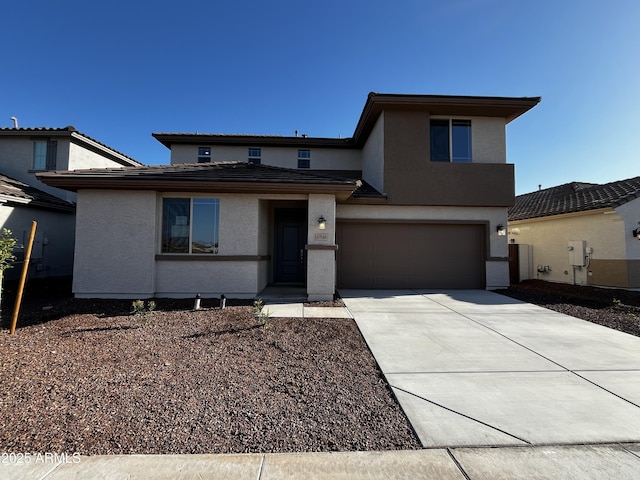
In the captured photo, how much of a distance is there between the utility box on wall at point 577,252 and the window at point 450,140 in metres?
5.52

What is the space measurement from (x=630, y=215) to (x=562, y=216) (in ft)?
6.93

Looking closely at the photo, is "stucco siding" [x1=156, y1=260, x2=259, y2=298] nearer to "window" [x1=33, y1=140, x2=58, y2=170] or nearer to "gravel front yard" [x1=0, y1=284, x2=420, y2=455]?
"gravel front yard" [x1=0, y1=284, x2=420, y2=455]

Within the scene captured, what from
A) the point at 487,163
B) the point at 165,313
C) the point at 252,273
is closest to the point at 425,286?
the point at 487,163

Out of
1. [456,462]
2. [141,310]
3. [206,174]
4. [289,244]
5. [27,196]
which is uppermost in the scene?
[206,174]

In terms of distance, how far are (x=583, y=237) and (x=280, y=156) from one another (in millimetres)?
12539

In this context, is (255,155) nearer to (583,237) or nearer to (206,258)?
(206,258)

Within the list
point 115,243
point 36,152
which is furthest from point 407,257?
point 36,152

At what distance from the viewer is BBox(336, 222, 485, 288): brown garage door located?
10.4m

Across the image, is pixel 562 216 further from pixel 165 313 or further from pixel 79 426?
pixel 79 426

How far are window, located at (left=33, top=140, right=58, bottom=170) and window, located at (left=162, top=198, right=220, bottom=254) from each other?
26.9 feet

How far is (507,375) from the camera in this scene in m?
3.97

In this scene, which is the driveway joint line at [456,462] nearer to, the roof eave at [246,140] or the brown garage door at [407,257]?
the brown garage door at [407,257]

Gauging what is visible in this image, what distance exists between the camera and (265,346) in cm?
481

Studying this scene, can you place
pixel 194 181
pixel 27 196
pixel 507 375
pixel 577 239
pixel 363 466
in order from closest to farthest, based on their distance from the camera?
pixel 363 466 → pixel 507 375 → pixel 194 181 → pixel 27 196 → pixel 577 239
